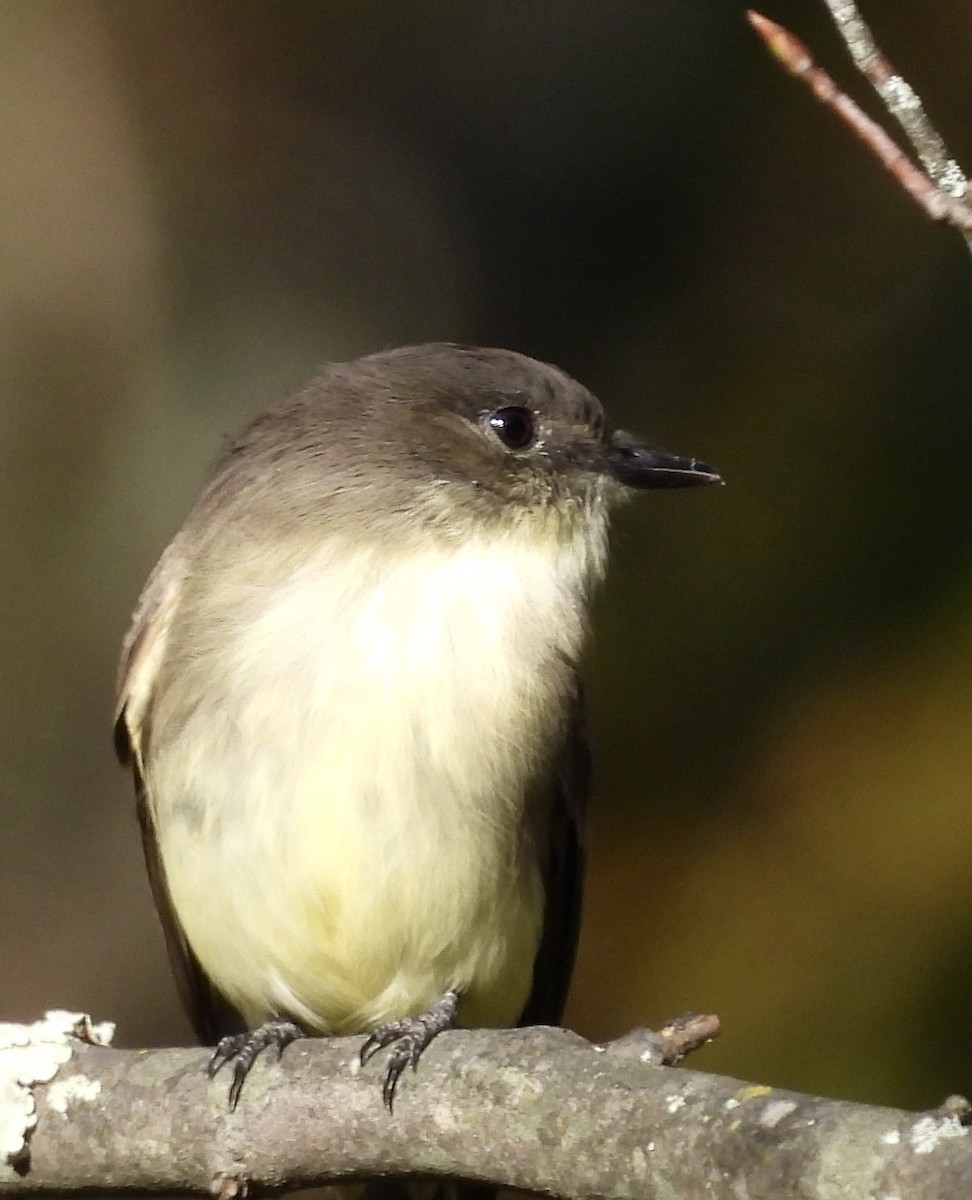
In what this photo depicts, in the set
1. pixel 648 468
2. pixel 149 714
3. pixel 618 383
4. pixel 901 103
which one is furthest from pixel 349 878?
pixel 618 383

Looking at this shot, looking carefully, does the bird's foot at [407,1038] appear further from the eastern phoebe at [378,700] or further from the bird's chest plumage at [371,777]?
the bird's chest plumage at [371,777]

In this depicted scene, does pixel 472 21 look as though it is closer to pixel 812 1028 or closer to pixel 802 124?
pixel 802 124

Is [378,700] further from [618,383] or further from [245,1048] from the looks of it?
[618,383]

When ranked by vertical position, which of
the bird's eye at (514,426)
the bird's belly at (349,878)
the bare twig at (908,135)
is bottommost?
the bird's belly at (349,878)

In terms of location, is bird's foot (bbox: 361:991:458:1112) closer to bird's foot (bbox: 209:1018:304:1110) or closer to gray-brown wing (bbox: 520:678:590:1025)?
bird's foot (bbox: 209:1018:304:1110)

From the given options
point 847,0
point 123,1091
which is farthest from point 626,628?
point 847,0

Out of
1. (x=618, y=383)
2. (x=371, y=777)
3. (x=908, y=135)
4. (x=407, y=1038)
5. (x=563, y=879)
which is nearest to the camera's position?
(x=908, y=135)

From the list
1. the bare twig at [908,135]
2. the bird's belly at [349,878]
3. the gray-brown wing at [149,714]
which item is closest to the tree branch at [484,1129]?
the bird's belly at [349,878]

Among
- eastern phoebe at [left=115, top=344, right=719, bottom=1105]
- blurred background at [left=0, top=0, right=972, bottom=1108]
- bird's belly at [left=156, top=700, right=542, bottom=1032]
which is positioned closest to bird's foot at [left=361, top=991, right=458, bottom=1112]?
eastern phoebe at [left=115, top=344, right=719, bottom=1105]
